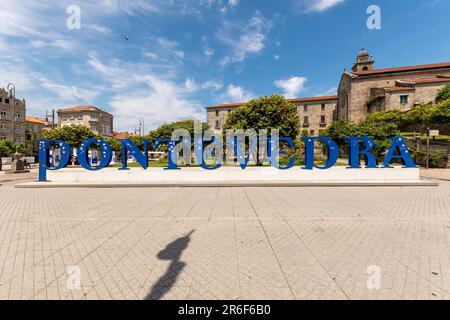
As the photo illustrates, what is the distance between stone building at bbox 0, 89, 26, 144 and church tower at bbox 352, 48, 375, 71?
304 feet

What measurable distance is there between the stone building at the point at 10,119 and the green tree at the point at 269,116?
56634mm

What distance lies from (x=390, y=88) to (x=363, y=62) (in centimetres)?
2275

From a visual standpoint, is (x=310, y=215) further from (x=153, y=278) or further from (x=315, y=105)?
(x=315, y=105)

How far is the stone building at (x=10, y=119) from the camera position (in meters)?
50.8

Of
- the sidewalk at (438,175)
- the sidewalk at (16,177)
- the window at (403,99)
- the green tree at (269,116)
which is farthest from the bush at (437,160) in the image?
the sidewalk at (16,177)

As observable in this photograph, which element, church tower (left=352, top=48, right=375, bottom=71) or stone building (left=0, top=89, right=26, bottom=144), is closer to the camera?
stone building (left=0, top=89, right=26, bottom=144)

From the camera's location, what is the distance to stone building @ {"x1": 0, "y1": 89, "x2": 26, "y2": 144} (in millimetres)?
50781

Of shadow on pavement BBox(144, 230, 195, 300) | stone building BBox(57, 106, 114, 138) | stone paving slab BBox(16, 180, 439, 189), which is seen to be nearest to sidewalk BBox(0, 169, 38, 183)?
stone paving slab BBox(16, 180, 439, 189)

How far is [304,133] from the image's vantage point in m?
56.2

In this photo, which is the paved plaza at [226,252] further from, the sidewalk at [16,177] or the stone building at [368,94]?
the stone building at [368,94]

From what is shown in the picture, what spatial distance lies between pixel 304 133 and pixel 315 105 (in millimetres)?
13334

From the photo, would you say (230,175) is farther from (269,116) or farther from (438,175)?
(438,175)

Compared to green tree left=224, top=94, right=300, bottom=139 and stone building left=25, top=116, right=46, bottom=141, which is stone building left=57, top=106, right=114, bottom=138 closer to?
stone building left=25, top=116, right=46, bottom=141

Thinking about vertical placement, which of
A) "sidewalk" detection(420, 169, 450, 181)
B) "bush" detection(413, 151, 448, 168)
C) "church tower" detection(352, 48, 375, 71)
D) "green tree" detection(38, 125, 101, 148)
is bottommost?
"sidewalk" detection(420, 169, 450, 181)
